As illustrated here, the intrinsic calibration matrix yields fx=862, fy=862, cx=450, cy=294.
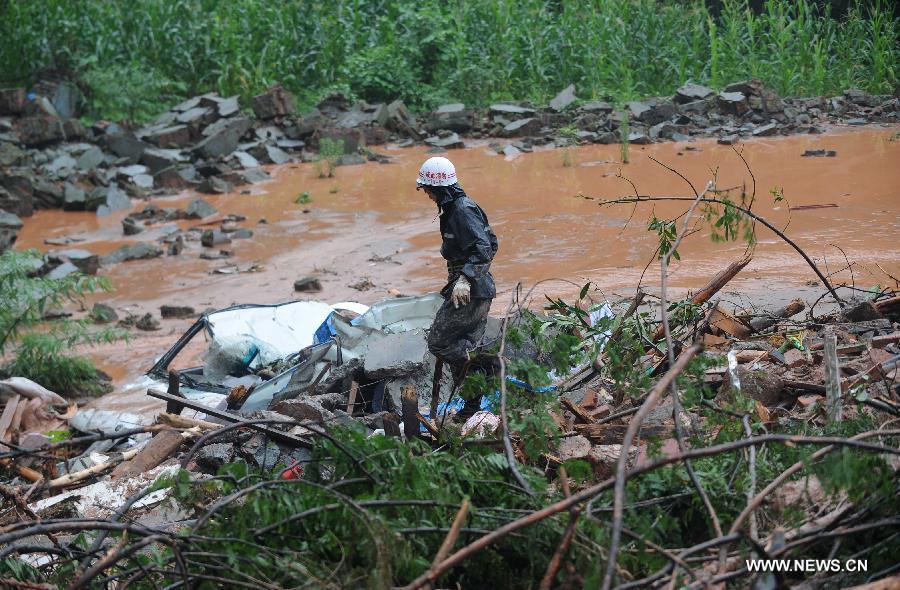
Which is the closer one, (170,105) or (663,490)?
(663,490)

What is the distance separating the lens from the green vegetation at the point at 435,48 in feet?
64.1

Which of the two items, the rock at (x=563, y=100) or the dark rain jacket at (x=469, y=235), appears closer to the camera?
the dark rain jacket at (x=469, y=235)

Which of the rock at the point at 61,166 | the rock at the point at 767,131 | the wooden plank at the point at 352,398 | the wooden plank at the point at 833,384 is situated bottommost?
the rock at the point at 767,131

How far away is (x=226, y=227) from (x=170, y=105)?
8661 mm

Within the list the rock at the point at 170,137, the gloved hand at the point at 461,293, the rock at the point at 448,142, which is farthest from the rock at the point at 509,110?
the gloved hand at the point at 461,293

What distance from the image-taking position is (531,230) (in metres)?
11.7

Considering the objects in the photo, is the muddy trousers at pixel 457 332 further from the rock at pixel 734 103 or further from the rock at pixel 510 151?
the rock at pixel 734 103

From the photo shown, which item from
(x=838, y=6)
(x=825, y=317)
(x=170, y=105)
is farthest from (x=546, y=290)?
(x=838, y=6)

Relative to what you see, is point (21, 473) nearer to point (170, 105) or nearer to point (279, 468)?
point (279, 468)

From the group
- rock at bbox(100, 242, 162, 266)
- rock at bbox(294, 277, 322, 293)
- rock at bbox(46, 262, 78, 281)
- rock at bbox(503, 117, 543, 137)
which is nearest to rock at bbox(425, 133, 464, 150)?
rock at bbox(503, 117, 543, 137)

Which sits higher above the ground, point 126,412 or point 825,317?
point 825,317

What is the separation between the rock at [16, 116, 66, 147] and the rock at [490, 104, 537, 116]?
29.5ft

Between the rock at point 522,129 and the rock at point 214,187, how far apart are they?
19.4 feet

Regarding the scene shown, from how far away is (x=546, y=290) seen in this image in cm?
901
